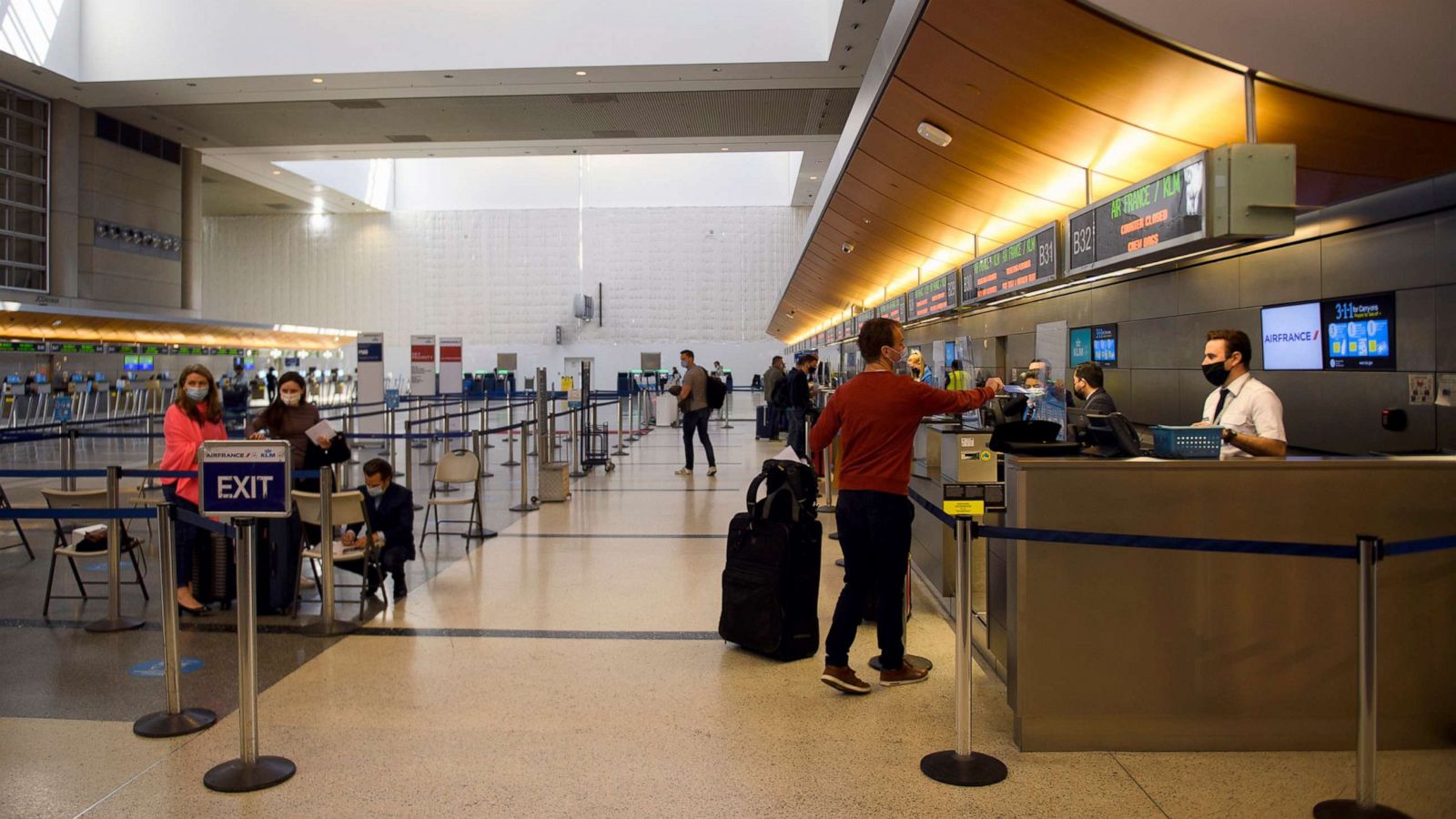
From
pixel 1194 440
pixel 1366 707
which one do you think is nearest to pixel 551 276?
pixel 1194 440

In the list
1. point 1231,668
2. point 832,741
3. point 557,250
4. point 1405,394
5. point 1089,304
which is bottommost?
point 832,741

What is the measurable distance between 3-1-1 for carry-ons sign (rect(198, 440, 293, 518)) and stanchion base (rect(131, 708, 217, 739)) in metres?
0.89

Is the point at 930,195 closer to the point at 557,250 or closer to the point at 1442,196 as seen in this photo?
the point at 1442,196

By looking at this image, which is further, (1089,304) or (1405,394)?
(1089,304)

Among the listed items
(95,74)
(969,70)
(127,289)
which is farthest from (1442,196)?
(127,289)

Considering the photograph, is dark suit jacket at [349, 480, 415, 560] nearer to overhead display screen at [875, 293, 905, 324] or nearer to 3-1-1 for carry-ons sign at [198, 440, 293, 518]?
3-1-1 for carry-ons sign at [198, 440, 293, 518]

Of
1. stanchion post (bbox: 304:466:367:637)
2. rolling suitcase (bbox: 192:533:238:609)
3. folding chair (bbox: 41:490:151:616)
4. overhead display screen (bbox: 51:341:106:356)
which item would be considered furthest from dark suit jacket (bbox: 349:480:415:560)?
overhead display screen (bbox: 51:341:106:356)

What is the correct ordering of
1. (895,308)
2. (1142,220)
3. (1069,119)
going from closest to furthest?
1. (1142,220)
2. (1069,119)
3. (895,308)

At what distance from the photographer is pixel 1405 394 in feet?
18.5

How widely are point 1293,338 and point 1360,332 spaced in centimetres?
75

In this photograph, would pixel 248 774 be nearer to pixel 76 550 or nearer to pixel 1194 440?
pixel 76 550

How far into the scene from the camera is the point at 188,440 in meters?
5.83

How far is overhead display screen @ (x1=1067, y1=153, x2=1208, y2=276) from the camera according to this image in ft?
16.3

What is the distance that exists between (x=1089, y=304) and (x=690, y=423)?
5650 millimetres
